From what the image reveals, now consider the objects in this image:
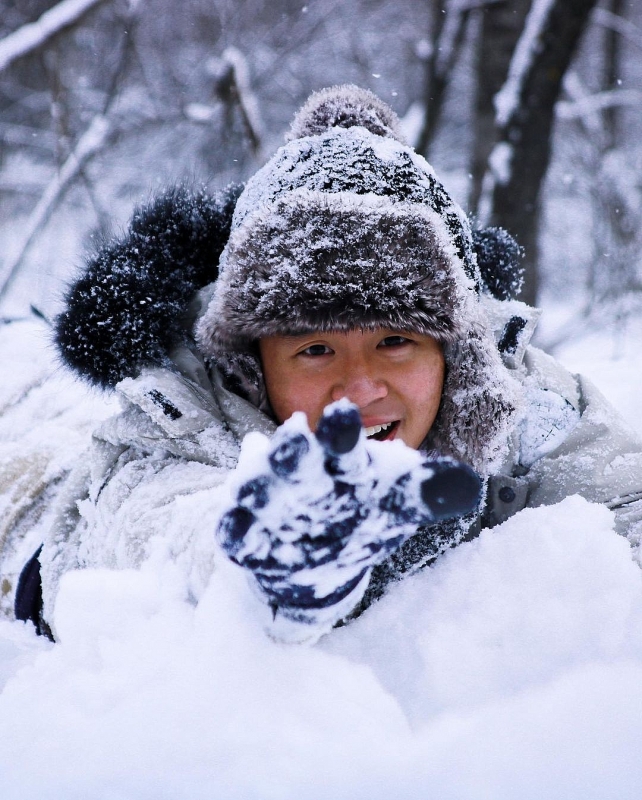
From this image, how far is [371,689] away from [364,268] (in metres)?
0.76

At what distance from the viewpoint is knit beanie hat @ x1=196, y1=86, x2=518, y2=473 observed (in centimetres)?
127

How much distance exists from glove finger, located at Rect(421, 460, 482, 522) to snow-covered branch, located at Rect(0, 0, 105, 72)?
228 cm

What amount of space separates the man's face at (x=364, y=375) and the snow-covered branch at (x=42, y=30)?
1618 millimetres

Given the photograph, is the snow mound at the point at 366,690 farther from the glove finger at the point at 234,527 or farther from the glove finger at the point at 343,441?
the glove finger at the point at 343,441

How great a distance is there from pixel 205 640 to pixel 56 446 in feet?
4.27

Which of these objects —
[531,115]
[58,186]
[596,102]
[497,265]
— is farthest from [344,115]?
[596,102]

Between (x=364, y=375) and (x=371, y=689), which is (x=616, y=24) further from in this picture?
(x=371, y=689)

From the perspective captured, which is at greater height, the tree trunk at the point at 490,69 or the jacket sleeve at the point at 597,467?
the tree trunk at the point at 490,69

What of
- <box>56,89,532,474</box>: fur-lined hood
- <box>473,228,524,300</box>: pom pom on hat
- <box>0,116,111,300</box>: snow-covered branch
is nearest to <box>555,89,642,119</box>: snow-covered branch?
<box>0,116,111,300</box>: snow-covered branch

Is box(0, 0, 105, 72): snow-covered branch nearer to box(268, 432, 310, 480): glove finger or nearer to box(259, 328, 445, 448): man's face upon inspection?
box(259, 328, 445, 448): man's face

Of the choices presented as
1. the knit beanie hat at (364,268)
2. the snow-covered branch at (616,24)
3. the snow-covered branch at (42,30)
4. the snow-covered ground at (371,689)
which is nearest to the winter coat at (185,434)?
the knit beanie hat at (364,268)

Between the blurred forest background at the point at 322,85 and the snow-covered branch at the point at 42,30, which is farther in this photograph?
the blurred forest background at the point at 322,85

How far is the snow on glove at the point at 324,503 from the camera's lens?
689 millimetres

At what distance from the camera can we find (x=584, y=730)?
0.76 m
